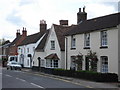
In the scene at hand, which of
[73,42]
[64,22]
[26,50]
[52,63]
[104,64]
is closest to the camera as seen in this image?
[104,64]

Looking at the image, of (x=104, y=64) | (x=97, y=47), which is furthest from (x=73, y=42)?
(x=104, y=64)

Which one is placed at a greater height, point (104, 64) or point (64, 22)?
point (64, 22)

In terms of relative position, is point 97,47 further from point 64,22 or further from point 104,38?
point 64,22

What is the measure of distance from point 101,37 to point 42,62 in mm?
20762

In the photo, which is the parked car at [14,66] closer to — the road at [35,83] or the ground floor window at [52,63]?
the ground floor window at [52,63]

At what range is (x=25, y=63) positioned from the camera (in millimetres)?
57406

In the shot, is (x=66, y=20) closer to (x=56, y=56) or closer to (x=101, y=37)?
(x=56, y=56)

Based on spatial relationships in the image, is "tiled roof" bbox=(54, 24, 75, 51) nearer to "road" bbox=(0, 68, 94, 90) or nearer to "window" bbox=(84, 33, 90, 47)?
"window" bbox=(84, 33, 90, 47)

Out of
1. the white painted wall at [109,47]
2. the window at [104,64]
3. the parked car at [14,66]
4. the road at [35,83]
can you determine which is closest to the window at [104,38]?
the white painted wall at [109,47]

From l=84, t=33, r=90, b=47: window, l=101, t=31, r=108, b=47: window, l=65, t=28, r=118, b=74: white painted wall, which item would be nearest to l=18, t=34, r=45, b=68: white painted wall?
l=65, t=28, r=118, b=74: white painted wall

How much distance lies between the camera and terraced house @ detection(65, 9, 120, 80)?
2529 cm

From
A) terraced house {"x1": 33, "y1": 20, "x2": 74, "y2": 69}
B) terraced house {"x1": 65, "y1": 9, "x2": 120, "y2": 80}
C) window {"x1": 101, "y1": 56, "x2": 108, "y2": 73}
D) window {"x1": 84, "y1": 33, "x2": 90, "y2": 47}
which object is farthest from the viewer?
terraced house {"x1": 33, "y1": 20, "x2": 74, "y2": 69}

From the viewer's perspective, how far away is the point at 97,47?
2842 cm

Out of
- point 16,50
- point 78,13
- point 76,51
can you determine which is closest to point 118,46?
point 76,51
